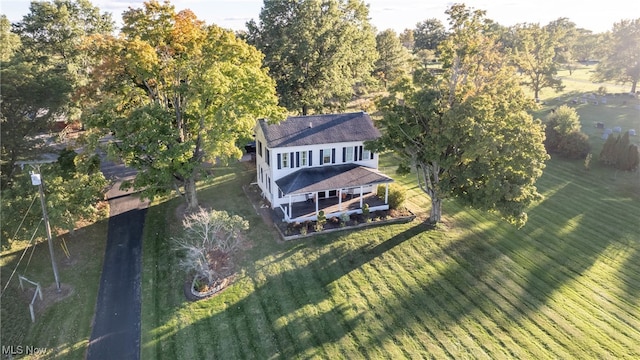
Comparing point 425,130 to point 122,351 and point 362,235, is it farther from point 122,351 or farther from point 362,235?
point 122,351

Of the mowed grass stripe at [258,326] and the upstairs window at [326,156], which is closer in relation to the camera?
the mowed grass stripe at [258,326]

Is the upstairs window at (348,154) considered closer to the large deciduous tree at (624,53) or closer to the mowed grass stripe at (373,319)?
the mowed grass stripe at (373,319)

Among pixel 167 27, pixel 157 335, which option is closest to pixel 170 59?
pixel 167 27

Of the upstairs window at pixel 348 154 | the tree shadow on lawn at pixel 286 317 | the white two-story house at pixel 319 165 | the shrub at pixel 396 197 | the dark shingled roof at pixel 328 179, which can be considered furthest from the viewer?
the upstairs window at pixel 348 154

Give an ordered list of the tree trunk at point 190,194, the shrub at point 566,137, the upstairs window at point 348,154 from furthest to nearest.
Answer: the shrub at point 566,137 → the upstairs window at point 348,154 → the tree trunk at point 190,194

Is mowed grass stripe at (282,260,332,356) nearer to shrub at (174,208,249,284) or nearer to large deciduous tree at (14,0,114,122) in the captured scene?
shrub at (174,208,249,284)

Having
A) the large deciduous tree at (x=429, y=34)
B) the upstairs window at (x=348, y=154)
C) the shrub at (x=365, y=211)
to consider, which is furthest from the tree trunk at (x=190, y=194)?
the large deciduous tree at (x=429, y=34)
